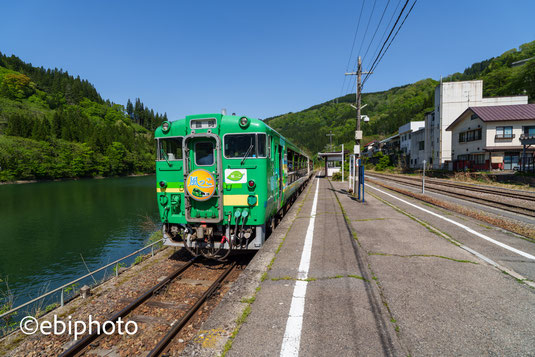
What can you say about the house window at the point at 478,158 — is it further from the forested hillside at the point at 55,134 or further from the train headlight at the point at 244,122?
the forested hillside at the point at 55,134

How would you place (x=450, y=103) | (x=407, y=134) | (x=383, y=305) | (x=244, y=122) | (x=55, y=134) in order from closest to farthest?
1. (x=383, y=305)
2. (x=244, y=122)
3. (x=450, y=103)
4. (x=407, y=134)
5. (x=55, y=134)

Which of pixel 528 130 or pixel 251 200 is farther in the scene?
pixel 528 130

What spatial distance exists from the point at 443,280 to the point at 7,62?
200350mm

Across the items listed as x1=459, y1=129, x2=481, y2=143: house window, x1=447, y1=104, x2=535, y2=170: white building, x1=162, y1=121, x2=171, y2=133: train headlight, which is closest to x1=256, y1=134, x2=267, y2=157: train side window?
x1=162, y1=121, x2=171, y2=133: train headlight

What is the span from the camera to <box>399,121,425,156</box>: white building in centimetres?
5666

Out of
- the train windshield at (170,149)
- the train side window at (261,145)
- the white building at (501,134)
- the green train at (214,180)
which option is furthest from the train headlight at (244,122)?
the white building at (501,134)

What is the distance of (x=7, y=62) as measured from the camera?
136 metres

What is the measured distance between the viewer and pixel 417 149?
51844 mm

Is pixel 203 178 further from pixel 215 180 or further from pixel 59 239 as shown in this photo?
pixel 59 239

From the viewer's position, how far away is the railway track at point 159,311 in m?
3.90

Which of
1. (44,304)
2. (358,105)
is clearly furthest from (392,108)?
Answer: (44,304)

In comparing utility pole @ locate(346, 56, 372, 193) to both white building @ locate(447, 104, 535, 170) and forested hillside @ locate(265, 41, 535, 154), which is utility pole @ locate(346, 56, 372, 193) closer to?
forested hillside @ locate(265, 41, 535, 154)

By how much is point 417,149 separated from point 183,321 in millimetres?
57399

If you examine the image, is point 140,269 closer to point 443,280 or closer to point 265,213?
point 265,213
